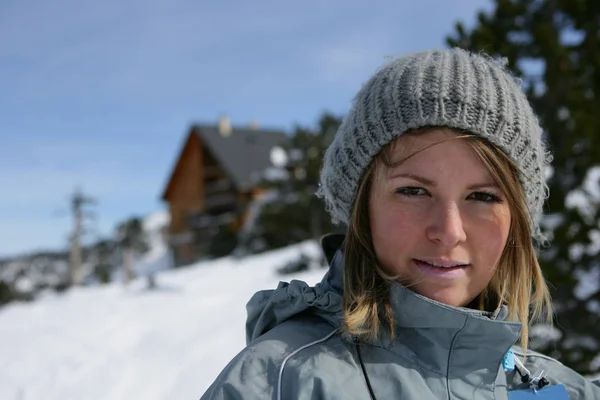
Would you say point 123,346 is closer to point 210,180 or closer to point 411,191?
point 411,191

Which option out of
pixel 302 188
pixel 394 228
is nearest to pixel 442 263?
pixel 394 228

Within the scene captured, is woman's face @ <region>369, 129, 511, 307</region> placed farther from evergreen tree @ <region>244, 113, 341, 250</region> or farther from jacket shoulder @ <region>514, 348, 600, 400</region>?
evergreen tree @ <region>244, 113, 341, 250</region>

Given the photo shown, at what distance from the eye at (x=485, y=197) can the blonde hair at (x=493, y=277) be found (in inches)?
1.1

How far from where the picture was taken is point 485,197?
142 cm

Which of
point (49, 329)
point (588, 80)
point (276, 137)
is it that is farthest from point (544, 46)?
point (276, 137)

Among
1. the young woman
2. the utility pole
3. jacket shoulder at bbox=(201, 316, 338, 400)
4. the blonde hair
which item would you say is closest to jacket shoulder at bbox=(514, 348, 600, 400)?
the blonde hair

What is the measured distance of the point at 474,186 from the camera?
1.38 m

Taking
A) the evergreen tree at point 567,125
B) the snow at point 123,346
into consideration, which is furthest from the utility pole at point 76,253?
the evergreen tree at point 567,125

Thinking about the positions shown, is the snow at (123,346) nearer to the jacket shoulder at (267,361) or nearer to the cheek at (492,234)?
the jacket shoulder at (267,361)

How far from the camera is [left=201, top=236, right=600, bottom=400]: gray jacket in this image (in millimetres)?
1211

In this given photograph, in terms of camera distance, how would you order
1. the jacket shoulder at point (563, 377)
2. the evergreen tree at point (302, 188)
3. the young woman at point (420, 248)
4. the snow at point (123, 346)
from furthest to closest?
1. the evergreen tree at point (302, 188)
2. the snow at point (123, 346)
3. the jacket shoulder at point (563, 377)
4. the young woman at point (420, 248)

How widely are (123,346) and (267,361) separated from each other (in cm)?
345

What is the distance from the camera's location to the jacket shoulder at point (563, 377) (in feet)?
5.29

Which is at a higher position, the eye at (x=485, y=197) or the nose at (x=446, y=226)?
the eye at (x=485, y=197)
